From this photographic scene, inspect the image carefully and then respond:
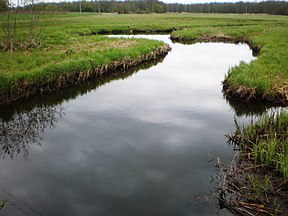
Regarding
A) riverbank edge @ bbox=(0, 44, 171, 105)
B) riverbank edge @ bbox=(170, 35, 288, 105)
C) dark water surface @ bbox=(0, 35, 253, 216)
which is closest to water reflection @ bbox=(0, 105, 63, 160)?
dark water surface @ bbox=(0, 35, 253, 216)

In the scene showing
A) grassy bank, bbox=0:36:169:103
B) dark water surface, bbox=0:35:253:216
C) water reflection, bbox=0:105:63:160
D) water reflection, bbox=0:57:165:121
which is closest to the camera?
dark water surface, bbox=0:35:253:216

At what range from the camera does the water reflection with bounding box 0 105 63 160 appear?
10031 mm

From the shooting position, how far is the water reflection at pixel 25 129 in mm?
10031

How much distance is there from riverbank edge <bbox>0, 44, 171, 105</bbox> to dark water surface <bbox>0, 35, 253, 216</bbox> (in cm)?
121

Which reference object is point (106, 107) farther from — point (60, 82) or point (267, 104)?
point (267, 104)

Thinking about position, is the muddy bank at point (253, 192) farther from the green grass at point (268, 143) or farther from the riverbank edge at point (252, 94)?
the riverbank edge at point (252, 94)

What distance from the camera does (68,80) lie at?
56.4 ft

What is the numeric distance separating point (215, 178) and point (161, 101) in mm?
7661

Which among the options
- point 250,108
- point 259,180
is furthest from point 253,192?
point 250,108

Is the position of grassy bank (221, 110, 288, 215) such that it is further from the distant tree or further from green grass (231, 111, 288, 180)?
the distant tree

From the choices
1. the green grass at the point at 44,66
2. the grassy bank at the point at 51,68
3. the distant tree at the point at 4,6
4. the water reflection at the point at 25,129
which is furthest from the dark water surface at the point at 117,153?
the distant tree at the point at 4,6

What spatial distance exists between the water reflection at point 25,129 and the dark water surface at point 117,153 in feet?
0.11

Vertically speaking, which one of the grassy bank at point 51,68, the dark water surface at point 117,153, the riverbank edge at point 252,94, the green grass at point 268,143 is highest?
the grassy bank at point 51,68

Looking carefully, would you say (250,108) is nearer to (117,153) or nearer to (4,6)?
(117,153)
